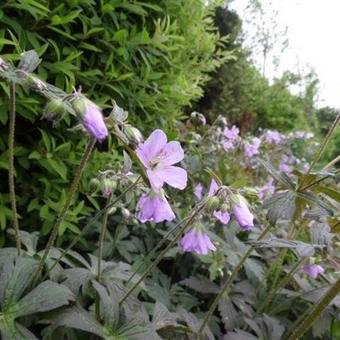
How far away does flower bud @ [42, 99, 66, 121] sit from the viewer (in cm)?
99

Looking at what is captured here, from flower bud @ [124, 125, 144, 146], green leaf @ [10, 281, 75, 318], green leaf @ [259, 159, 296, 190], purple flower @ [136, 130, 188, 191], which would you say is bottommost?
green leaf @ [10, 281, 75, 318]

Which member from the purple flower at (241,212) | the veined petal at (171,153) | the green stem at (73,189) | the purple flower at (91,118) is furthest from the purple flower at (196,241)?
the purple flower at (91,118)

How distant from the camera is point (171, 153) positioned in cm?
123

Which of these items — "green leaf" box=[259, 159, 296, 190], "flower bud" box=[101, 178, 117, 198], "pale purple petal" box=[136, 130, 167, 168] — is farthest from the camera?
"green leaf" box=[259, 159, 296, 190]

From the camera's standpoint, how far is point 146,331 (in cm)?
125

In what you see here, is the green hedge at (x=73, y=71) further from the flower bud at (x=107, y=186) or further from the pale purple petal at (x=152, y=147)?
the pale purple petal at (x=152, y=147)

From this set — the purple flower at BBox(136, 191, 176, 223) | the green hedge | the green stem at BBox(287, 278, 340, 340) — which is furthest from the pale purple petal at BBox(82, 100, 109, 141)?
the green stem at BBox(287, 278, 340, 340)

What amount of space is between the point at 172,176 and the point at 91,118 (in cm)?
37

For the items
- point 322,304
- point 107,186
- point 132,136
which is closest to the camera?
point 132,136

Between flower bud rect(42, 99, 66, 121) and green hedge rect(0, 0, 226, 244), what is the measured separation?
0.72 metres

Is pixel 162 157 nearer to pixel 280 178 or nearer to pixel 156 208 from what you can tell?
pixel 156 208

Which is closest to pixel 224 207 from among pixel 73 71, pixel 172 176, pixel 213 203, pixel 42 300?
pixel 213 203

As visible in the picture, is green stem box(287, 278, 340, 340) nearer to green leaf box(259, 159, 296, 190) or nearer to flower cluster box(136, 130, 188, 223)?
green leaf box(259, 159, 296, 190)

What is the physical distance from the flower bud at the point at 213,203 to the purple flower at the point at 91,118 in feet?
1.39
